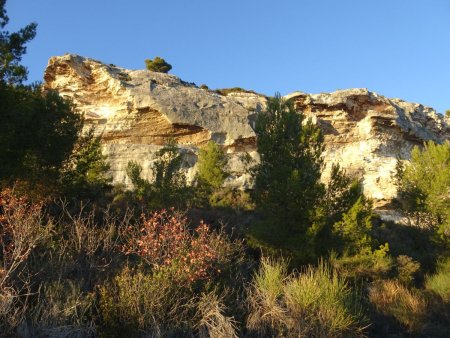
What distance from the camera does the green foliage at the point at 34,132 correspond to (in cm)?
1186

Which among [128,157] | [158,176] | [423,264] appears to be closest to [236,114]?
[128,157]

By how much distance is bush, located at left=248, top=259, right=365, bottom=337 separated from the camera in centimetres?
701

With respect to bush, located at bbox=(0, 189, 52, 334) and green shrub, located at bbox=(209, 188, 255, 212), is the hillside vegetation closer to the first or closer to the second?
bush, located at bbox=(0, 189, 52, 334)

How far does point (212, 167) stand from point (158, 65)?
29931mm

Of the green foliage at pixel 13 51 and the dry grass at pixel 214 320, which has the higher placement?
the green foliage at pixel 13 51

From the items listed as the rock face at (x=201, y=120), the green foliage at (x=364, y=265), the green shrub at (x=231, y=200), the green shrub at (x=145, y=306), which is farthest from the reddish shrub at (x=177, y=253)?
the rock face at (x=201, y=120)

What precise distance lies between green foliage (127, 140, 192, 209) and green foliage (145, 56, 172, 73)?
107 feet

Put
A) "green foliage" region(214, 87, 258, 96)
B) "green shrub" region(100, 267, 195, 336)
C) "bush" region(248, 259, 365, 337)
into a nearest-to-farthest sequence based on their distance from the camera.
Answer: "green shrub" region(100, 267, 195, 336), "bush" region(248, 259, 365, 337), "green foliage" region(214, 87, 258, 96)

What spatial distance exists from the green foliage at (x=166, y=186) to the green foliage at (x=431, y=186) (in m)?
12.3

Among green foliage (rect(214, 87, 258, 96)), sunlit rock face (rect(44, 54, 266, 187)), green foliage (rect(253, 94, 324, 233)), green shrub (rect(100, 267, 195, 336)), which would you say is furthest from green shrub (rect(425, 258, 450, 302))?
green foliage (rect(214, 87, 258, 96))

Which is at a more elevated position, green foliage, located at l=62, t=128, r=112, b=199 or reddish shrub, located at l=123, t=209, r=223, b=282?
green foliage, located at l=62, t=128, r=112, b=199

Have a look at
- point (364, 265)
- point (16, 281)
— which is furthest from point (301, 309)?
point (364, 265)

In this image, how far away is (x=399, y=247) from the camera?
21203 millimetres

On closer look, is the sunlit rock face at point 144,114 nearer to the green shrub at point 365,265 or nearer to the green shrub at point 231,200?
the green shrub at point 231,200
